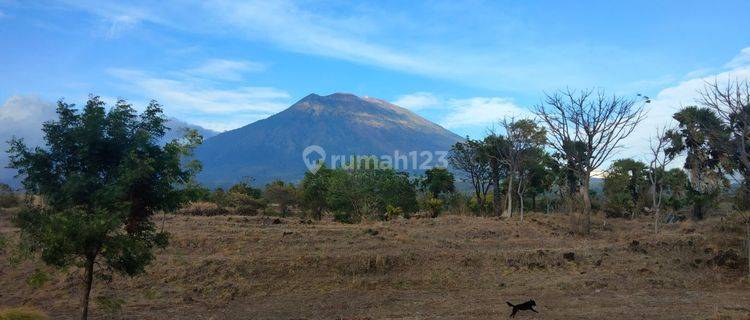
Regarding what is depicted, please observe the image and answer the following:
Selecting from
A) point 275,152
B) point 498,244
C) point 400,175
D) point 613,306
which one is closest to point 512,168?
point 400,175

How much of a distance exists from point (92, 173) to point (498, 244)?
14.3 metres

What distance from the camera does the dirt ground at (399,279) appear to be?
12023 mm

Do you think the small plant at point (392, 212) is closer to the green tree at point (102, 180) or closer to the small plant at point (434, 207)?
the small plant at point (434, 207)

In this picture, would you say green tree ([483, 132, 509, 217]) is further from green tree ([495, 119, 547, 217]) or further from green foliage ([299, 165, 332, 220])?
green foliage ([299, 165, 332, 220])

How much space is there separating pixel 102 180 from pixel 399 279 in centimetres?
821

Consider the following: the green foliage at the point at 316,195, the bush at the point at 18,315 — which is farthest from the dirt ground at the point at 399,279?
the green foliage at the point at 316,195

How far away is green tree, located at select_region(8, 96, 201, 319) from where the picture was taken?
8930mm

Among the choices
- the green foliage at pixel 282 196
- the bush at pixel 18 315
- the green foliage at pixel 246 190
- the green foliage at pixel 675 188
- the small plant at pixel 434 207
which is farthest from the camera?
the green foliage at pixel 246 190

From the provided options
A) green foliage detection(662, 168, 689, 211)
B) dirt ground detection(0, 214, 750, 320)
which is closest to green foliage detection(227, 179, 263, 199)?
dirt ground detection(0, 214, 750, 320)

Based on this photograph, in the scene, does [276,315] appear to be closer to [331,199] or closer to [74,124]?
[74,124]

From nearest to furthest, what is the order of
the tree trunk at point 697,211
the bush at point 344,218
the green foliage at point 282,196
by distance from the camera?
the bush at point 344,218, the tree trunk at point 697,211, the green foliage at point 282,196

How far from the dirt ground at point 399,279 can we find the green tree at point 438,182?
803 inches

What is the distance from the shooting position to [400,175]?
37250mm

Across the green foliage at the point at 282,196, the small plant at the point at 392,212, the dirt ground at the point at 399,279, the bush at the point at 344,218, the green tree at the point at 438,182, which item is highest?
the green tree at the point at 438,182
